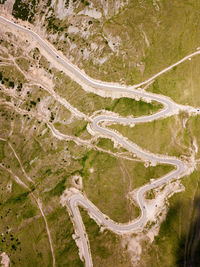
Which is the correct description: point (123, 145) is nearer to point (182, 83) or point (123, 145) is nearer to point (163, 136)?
point (163, 136)

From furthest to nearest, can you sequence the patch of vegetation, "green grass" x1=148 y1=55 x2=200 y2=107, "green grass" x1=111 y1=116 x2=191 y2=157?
1. the patch of vegetation
2. "green grass" x1=148 y1=55 x2=200 y2=107
3. "green grass" x1=111 y1=116 x2=191 y2=157

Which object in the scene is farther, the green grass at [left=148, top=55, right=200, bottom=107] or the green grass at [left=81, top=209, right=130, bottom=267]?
the green grass at [left=148, top=55, right=200, bottom=107]

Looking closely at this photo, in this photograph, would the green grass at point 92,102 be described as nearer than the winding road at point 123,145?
No

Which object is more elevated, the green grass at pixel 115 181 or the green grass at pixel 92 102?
the green grass at pixel 92 102

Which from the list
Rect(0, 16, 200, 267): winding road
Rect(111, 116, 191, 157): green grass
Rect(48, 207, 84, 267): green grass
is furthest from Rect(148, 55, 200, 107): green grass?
Rect(48, 207, 84, 267): green grass

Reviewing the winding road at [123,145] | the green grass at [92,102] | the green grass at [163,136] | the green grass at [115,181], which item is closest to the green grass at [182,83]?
the winding road at [123,145]

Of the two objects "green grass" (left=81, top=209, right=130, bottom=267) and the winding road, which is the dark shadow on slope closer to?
the winding road

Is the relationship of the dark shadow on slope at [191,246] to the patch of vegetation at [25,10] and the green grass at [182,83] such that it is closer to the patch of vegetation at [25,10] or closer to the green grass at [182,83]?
the green grass at [182,83]

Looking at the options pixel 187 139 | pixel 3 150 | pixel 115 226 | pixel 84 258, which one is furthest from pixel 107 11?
pixel 84 258
